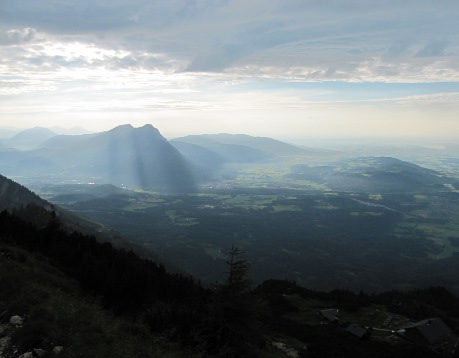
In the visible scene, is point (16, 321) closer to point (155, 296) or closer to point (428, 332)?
point (155, 296)

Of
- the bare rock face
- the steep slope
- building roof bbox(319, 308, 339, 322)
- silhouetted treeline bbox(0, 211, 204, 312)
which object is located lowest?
building roof bbox(319, 308, 339, 322)

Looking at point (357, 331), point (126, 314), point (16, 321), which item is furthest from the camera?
point (357, 331)

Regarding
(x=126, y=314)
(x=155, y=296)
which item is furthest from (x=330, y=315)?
(x=126, y=314)

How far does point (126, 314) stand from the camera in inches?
1035

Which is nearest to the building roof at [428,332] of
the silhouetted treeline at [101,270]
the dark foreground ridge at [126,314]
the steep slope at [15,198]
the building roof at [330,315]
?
the dark foreground ridge at [126,314]

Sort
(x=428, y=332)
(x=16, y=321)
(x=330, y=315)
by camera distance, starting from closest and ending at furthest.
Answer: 1. (x=16, y=321)
2. (x=428, y=332)
3. (x=330, y=315)

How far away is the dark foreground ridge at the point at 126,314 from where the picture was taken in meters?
18.0

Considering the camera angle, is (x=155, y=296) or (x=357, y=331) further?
(x=357, y=331)

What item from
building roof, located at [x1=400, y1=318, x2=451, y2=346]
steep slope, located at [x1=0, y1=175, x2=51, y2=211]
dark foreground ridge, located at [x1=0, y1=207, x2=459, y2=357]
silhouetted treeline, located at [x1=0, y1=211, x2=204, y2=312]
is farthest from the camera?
steep slope, located at [x1=0, y1=175, x2=51, y2=211]

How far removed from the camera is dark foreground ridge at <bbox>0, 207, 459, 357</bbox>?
18000 mm

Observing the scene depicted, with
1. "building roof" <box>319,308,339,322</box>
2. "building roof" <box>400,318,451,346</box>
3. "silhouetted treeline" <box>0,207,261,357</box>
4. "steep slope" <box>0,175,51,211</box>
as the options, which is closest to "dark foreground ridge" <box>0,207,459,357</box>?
"silhouetted treeline" <box>0,207,261,357</box>

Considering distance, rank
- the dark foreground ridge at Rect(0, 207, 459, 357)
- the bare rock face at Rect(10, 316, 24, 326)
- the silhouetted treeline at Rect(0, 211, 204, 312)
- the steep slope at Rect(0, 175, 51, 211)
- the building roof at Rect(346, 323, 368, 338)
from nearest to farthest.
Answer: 1. the dark foreground ridge at Rect(0, 207, 459, 357)
2. the bare rock face at Rect(10, 316, 24, 326)
3. the silhouetted treeline at Rect(0, 211, 204, 312)
4. the building roof at Rect(346, 323, 368, 338)
5. the steep slope at Rect(0, 175, 51, 211)

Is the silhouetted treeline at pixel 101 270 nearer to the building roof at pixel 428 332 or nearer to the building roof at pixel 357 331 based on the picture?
the building roof at pixel 357 331

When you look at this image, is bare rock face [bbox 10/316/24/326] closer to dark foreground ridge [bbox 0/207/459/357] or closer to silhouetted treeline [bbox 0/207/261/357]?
dark foreground ridge [bbox 0/207/459/357]
